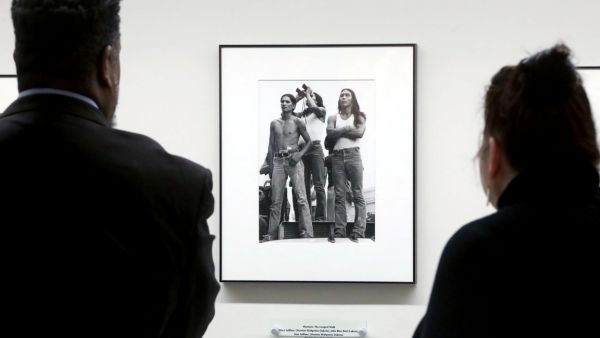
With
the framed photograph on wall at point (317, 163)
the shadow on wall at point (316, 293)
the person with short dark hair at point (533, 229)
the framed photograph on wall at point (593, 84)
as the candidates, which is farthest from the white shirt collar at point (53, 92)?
the framed photograph on wall at point (593, 84)

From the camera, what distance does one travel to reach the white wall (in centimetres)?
232

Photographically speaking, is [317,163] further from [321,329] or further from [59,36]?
[59,36]

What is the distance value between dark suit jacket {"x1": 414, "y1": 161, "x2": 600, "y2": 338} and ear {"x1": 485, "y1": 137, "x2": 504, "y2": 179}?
0.16 ft

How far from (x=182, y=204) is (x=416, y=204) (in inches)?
58.5

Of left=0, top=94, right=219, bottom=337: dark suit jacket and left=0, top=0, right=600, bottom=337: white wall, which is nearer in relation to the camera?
left=0, top=94, right=219, bottom=337: dark suit jacket

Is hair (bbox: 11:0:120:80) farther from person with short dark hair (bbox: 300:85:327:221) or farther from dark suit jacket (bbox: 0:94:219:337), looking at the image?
person with short dark hair (bbox: 300:85:327:221)

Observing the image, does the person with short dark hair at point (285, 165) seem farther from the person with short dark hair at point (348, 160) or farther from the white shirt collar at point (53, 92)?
the white shirt collar at point (53, 92)

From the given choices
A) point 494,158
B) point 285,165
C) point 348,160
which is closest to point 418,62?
point 348,160

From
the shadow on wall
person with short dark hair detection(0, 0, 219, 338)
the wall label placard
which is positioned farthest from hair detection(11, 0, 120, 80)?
the shadow on wall

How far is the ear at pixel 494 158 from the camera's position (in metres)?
0.93

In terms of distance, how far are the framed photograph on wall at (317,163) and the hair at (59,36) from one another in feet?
4.59

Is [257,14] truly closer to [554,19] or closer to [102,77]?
[554,19]

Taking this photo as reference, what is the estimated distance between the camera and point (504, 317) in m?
0.85

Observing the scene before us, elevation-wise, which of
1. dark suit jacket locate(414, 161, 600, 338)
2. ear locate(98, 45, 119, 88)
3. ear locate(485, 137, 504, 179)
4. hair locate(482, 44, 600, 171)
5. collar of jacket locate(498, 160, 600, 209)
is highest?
ear locate(98, 45, 119, 88)
